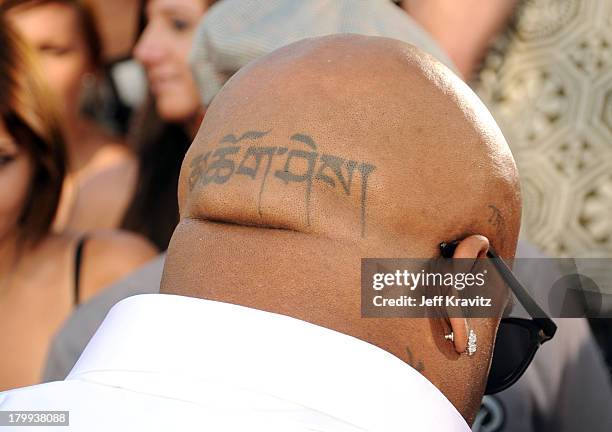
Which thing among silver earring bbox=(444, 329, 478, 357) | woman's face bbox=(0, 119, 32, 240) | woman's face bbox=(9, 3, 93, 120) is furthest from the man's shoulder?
woman's face bbox=(9, 3, 93, 120)

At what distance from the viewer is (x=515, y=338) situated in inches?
49.8

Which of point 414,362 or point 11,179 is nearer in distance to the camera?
point 414,362

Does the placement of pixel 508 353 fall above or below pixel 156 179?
above

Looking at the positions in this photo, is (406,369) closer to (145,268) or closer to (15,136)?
(145,268)

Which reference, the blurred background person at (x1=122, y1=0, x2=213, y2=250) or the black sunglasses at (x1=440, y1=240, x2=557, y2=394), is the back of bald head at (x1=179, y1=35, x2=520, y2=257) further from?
the blurred background person at (x1=122, y1=0, x2=213, y2=250)

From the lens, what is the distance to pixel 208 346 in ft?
3.13

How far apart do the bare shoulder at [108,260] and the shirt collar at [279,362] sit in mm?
1614

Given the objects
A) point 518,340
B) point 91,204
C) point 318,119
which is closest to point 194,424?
point 318,119

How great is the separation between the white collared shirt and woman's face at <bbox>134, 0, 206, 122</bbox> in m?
2.13

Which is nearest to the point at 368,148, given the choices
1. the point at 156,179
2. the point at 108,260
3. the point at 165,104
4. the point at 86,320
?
the point at 86,320

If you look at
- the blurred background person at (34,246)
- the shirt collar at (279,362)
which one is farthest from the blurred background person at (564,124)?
the shirt collar at (279,362)

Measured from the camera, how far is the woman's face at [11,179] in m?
2.56

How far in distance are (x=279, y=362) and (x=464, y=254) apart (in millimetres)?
280
